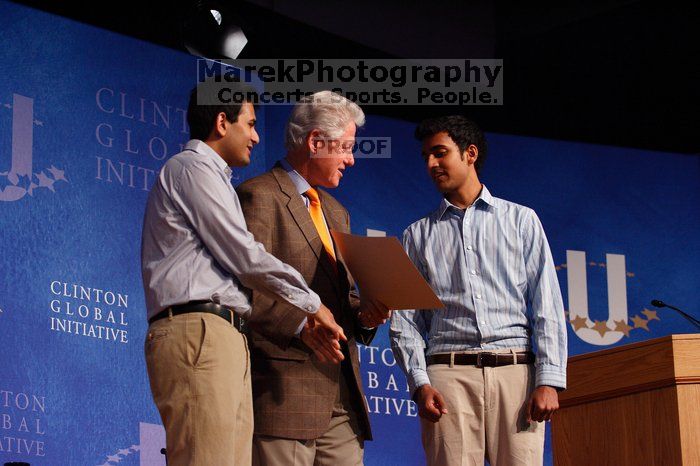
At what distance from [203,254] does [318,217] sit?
579 millimetres

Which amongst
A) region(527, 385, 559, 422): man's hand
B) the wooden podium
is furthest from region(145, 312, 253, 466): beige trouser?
the wooden podium

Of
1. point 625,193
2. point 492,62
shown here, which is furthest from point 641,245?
point 492,62

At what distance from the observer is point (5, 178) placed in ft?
13.5

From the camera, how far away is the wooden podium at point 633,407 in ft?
10.00

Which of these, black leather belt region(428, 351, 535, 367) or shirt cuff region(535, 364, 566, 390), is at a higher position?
black leather belt region(428, 351, 535, 367)

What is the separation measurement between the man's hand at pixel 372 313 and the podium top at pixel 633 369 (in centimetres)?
89

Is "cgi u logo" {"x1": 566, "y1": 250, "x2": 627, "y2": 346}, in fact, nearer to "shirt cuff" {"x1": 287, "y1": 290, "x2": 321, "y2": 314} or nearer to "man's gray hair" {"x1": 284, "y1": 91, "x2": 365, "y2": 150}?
"man's gray hair" {"x1": 284, "y1": 91, "x2": 365, "y2": 150}

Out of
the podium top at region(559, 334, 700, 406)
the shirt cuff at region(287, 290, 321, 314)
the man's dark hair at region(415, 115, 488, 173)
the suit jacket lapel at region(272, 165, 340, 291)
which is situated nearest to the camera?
the shirt cuff at region(287, 290, 321, 314)

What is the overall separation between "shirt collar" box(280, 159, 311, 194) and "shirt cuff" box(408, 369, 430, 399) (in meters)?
0.62

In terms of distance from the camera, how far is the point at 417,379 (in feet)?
9.88

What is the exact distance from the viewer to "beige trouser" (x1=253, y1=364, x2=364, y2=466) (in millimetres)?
2676

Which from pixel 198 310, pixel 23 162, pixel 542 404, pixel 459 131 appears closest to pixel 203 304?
pixel 198 310

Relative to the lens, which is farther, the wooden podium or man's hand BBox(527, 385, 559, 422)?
the wooden podium

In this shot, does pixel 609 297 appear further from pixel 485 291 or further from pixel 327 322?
pixel 327 322
